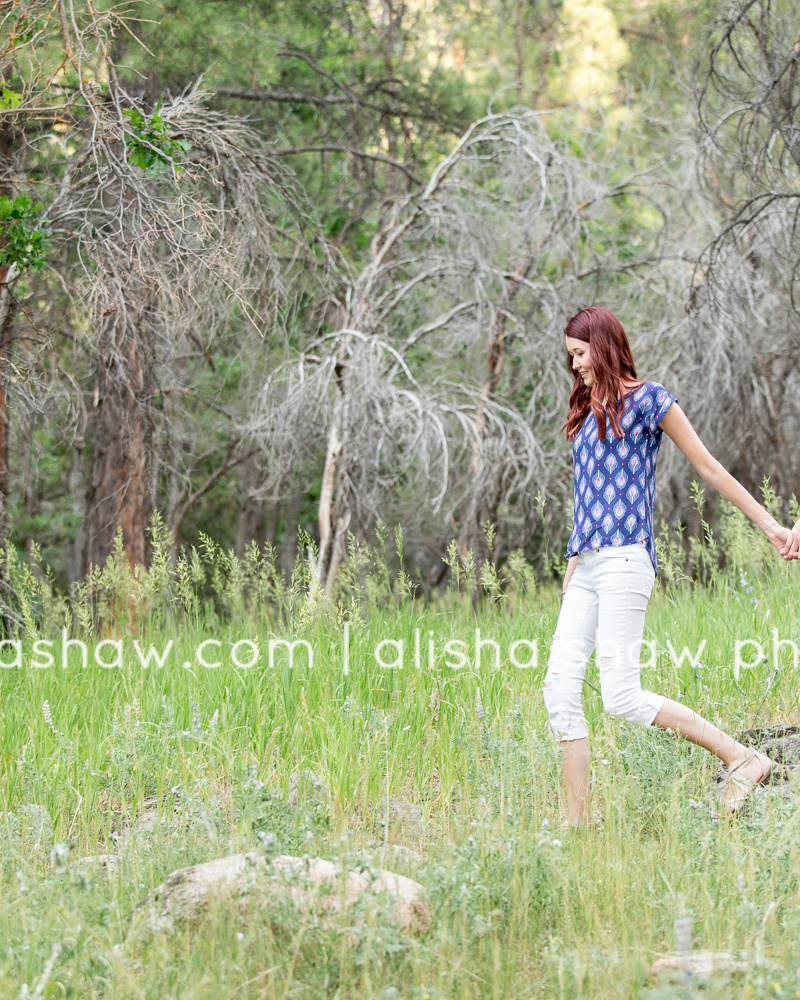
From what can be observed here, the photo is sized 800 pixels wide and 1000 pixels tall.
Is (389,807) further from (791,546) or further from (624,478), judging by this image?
(791,546)

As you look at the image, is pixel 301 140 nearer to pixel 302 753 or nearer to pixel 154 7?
pixel 154 7

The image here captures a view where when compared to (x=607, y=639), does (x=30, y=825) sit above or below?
below

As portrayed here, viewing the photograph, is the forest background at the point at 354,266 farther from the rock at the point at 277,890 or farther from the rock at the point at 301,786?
the rock at the point at 277,890

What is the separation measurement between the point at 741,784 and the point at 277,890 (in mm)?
1739

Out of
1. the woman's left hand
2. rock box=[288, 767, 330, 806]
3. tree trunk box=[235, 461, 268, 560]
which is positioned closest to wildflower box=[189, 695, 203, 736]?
rock box=[288, 767, 330, 806]

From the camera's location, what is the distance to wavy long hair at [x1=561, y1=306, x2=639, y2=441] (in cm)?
344

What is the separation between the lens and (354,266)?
34.5ft

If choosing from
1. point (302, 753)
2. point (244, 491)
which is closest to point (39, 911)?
point (302, 753)

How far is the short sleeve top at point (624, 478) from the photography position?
3.40 m

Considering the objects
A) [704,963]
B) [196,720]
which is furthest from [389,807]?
[704,963]

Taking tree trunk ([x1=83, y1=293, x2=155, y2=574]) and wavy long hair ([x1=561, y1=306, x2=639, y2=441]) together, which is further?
tree trunk ([x1=83, y1=293, x2=155, y2=574])

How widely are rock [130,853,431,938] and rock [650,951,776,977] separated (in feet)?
2.12

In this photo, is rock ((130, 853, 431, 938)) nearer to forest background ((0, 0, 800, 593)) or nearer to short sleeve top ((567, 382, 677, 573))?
short sleeve top ((567, 382, 677, 573))

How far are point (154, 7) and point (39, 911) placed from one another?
6.86 m
